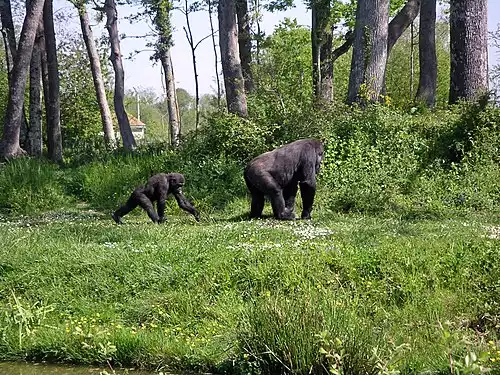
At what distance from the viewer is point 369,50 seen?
62.5ft

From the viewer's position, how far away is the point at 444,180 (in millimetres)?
15227

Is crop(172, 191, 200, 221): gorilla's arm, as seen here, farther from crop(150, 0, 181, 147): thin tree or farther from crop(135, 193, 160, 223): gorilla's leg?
crop(150, 0, 181, 147): thin tree

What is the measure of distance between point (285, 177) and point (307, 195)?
0.59 metres

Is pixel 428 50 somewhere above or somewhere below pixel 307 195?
above

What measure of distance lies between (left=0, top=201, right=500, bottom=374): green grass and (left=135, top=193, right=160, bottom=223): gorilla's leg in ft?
6.80

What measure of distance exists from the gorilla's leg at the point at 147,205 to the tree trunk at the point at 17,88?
8.41 meters

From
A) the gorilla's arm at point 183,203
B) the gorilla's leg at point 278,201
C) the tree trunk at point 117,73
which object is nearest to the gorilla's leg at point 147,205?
the gorilla's arm at point 183,203

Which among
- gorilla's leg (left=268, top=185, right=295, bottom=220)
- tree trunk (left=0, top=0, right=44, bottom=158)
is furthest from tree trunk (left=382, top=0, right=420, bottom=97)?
tree trunk (left=0, top=0, right=44, bottom=158)

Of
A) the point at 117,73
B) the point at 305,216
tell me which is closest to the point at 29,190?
the point at 305,216

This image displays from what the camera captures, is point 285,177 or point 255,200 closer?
point 285,177

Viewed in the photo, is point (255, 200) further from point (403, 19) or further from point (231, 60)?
point (403, 19)

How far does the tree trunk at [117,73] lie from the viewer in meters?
29.8

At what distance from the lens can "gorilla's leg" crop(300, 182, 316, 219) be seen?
13242 mm

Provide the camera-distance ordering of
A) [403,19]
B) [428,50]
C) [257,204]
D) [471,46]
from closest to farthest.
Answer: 1. [257,204]
2. [471,46]
3. [403,19]
4. [428,50]
